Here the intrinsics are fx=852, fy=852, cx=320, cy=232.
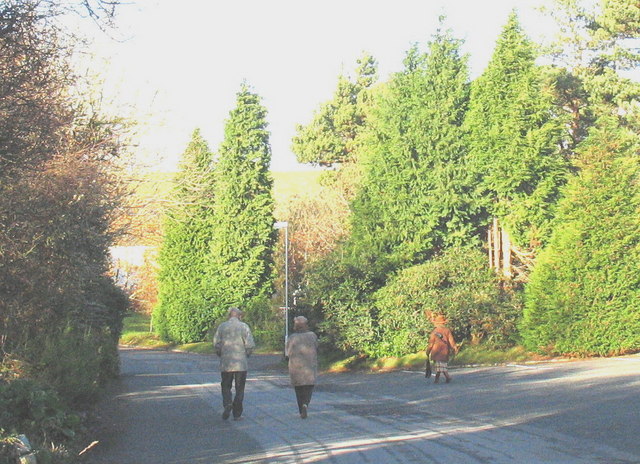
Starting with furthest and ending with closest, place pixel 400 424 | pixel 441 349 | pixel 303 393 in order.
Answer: pixel 441 349 < pixel 303 393 < pixel 400 424

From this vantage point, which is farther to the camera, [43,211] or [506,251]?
[506,251]

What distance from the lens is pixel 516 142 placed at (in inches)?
1272

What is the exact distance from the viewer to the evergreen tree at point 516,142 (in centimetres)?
3216

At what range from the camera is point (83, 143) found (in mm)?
22453

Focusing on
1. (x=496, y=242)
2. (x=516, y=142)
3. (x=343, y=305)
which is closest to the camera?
(x=343, y=305)

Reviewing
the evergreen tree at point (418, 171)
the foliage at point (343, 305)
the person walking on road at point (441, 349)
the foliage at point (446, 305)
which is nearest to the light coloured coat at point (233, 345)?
the person walking on road at point (441, 349)

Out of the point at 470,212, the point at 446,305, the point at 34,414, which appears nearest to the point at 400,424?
the point at 34,414

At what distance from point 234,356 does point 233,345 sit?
0.18 m

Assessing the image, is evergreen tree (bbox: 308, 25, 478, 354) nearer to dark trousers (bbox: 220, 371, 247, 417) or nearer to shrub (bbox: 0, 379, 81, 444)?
dark trousers (bbox: 220, 371, 247, 417)

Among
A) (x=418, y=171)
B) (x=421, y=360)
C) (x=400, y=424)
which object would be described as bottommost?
(x=400, y=424)

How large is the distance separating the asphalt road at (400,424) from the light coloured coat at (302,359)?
656 millimetres

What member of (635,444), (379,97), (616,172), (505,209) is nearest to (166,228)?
(379,97)

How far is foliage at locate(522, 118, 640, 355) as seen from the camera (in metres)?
27.8

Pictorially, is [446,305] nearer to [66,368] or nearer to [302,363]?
[302,363]
